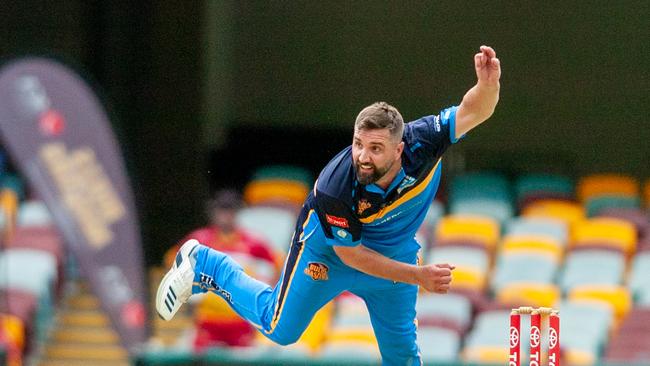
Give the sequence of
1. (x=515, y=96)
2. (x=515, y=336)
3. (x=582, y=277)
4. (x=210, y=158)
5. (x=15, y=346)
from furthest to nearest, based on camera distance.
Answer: (x=210, y=158)
(x=515, y=96)
(x=582, y=277)
(x=15, y=346)
(x=515, y=336)

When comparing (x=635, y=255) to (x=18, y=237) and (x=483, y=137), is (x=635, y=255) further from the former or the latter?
(x=18, y=237)

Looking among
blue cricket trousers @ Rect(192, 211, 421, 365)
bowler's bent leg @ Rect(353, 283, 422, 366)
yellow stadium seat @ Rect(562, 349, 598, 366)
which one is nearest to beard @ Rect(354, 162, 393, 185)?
blue cricket trousers @ Rect(192, 211, 421, 365)

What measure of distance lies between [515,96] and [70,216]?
13.2ft

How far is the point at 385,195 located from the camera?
686 centimetres

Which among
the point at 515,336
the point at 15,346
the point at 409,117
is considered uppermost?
the point at 409,117

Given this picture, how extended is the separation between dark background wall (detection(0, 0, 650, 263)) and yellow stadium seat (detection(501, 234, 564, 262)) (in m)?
1.30

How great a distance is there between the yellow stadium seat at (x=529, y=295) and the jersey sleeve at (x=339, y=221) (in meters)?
4.52

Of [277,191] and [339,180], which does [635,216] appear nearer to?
[277,191]

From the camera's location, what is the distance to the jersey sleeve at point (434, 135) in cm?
692

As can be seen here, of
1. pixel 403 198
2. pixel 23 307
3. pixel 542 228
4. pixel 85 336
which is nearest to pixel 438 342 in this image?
pixel 542 228

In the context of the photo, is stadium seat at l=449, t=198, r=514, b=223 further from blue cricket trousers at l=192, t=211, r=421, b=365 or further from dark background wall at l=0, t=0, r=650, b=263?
blue cricket trousers at l=192, t=211, r=421, b=365

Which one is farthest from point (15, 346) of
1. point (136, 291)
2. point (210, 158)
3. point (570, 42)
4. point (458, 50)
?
point (570, 42)

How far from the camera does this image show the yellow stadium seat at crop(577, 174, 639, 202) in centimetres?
1335

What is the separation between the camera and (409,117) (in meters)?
12.6
